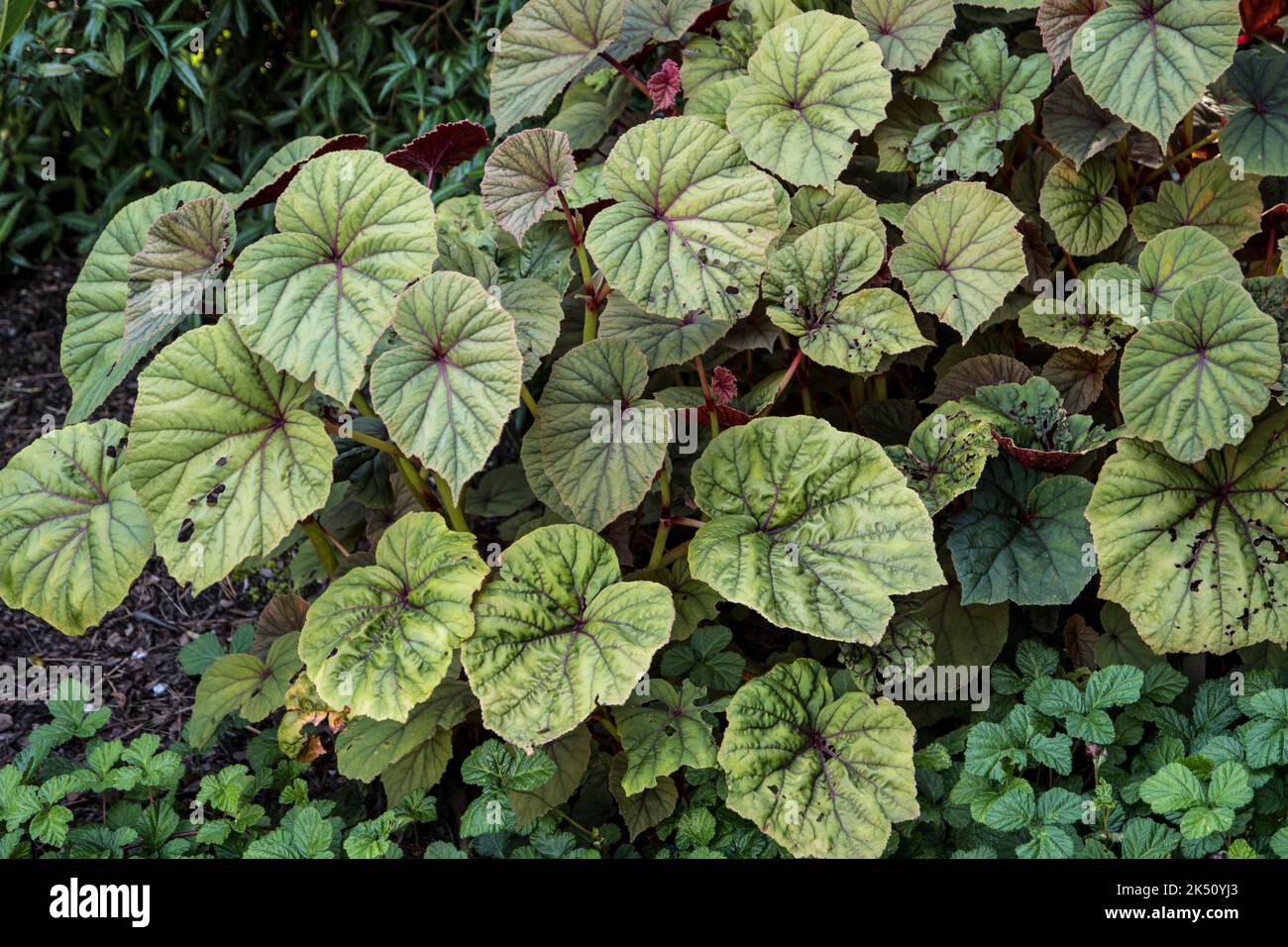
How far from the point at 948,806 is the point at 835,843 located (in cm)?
32

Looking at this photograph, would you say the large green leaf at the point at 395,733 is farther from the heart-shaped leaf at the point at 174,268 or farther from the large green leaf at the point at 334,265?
the heart-shaped leaf at the point at 174,268

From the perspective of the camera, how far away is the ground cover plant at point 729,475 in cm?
214

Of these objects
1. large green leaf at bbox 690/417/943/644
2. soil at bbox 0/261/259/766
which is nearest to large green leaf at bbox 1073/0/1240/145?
large green leaf at bbox 690/417/943/644

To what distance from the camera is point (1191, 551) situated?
2309 mm

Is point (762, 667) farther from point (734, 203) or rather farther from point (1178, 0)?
point (1178, 0)

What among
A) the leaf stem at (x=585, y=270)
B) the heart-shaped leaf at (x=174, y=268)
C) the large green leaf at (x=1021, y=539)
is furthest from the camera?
the leaf stem at (x=585, y=270)

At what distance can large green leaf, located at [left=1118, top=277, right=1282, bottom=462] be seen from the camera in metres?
2.20

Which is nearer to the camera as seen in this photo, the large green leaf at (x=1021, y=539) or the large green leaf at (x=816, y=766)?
the large green leaf at (x=816, y=766)

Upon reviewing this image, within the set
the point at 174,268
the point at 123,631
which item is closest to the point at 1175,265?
the point at 174,268

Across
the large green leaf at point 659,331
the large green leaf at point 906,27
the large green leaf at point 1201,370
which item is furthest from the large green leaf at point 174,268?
the large green leaf at point 1201,370

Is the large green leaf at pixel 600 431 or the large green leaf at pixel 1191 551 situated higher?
the large green leaf at pixel 600 431

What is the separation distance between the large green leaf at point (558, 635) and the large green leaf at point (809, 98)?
3.07ft

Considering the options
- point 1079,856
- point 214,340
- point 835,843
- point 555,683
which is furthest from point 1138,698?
point 214,340

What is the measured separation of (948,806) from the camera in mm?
2330
